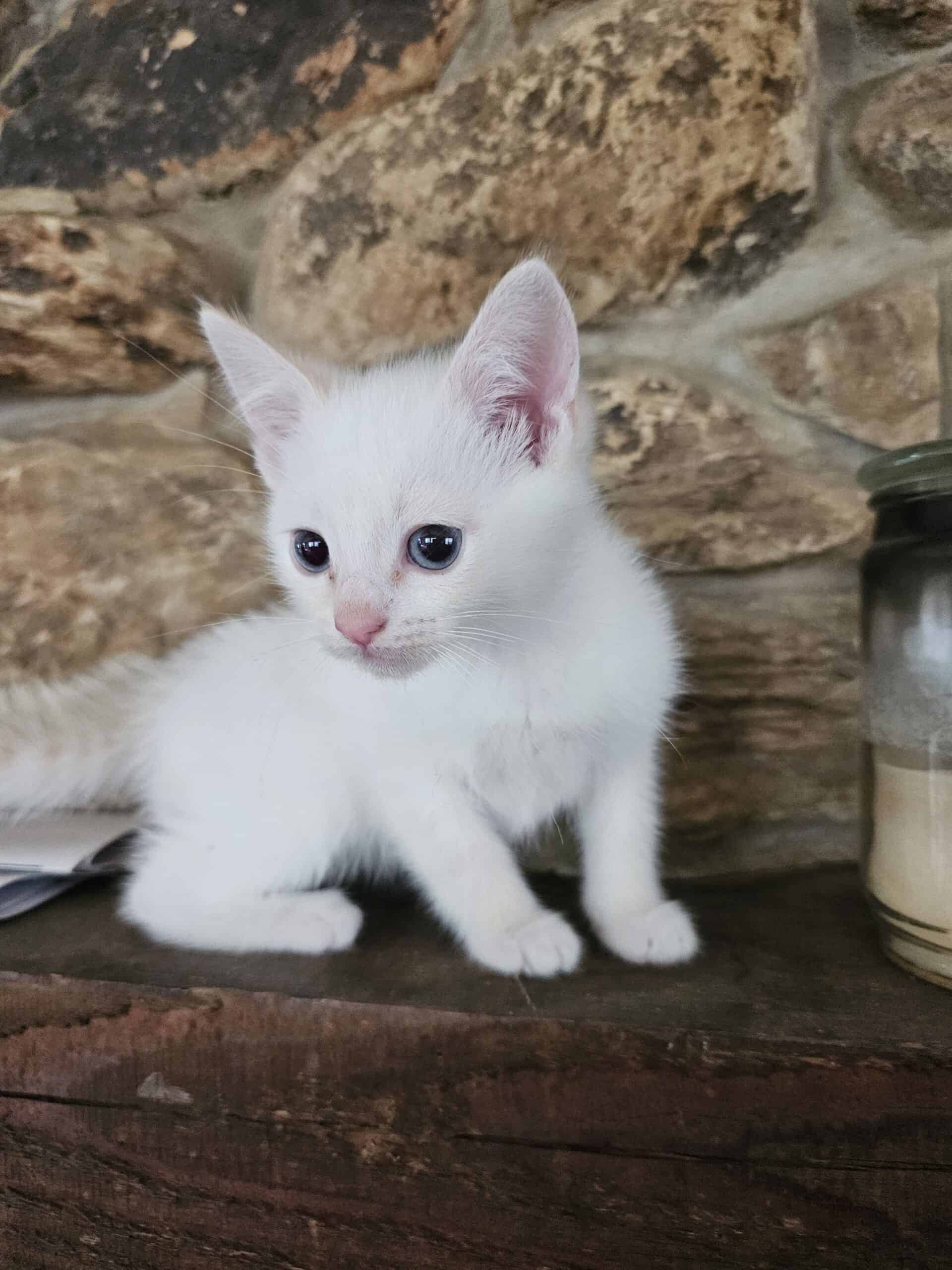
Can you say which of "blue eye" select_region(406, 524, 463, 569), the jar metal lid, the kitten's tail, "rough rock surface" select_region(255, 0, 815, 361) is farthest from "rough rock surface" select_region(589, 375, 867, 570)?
the kitten's tail

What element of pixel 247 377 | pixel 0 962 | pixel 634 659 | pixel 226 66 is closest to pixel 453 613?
pixel 634 659

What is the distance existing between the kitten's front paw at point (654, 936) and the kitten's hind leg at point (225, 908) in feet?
→ 0.87

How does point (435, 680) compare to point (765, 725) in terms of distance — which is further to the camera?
point (765, 725)

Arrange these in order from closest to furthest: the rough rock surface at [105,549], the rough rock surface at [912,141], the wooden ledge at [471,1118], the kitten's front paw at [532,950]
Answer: the wooden ledge at [471,1118] < the kitten's front paw at [532,950] < the rough rock surface at [912,141] < the rough rock surface at [105,549]

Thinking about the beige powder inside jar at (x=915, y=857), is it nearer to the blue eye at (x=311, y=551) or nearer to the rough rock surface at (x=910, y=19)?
the blue eye at (x=311, y=551)

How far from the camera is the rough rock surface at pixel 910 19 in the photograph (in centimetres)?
89

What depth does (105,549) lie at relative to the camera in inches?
44.0

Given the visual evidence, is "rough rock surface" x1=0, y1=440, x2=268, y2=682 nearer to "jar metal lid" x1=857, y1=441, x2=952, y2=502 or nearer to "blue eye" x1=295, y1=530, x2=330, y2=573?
"blue eye" x1=295, y1=530, x2=330, y2=573

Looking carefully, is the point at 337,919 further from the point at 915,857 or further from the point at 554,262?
the point at 554,262

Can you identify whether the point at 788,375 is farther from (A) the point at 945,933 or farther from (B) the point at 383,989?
(B) the point at 383,989

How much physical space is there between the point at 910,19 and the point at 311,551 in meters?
0.93

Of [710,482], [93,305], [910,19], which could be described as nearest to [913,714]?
[710,482]

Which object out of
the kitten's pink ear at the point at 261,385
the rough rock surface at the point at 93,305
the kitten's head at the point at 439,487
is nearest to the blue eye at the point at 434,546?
the kitten's head at the point at 439,487

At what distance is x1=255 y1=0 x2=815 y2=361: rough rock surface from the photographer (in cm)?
90
